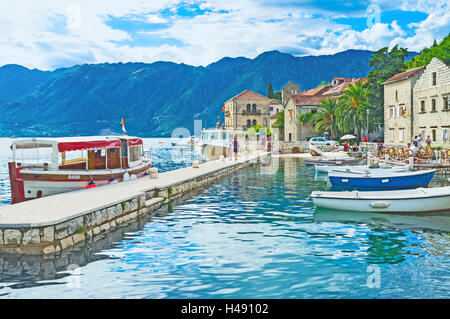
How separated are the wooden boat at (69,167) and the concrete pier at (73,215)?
145 centimetres

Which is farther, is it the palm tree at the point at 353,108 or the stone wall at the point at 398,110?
the palm tree at the point at 353,108

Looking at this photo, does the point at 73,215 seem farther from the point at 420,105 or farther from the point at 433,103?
the point at 420,105

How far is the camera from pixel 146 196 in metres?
19.1

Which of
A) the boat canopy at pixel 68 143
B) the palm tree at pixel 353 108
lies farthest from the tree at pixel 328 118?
the boat canopy at pixel 68 143

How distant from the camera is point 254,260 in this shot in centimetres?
1052

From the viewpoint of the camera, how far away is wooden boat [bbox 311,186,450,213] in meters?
16.0

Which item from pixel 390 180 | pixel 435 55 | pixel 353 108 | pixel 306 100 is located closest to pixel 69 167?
pixel 390 180

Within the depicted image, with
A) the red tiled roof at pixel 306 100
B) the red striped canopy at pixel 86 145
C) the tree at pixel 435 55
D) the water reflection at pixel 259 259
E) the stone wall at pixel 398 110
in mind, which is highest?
the tree at pixel 435 55

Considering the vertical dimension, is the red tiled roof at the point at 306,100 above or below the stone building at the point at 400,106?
above

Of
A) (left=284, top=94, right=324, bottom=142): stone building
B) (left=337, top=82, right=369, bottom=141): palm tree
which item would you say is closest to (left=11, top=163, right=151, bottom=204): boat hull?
(left=337, top=82, right=369, bottom=141): palm tree

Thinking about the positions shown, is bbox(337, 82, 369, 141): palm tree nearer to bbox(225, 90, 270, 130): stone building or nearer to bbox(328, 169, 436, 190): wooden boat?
bbox(328, 169, 436, 190): wooden boat

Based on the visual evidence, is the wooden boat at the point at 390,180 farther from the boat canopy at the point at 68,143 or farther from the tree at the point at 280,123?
the tree at the point at 280,123

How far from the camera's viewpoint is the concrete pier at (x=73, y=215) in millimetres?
11031
